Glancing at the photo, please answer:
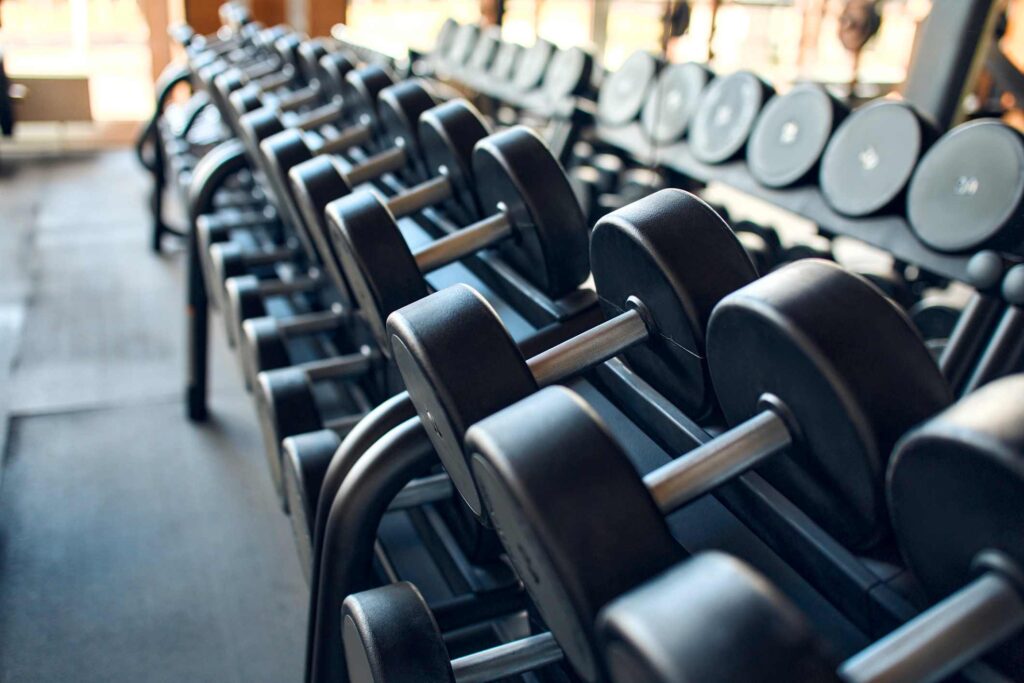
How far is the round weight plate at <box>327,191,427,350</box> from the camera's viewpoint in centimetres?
72

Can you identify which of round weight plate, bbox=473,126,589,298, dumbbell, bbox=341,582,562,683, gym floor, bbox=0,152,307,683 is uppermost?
round weight plate, bbox=473,126,589,298

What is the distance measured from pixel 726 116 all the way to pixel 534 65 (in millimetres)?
979

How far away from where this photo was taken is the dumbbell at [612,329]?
→ 0.52 meters

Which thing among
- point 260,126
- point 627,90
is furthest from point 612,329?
point 627,90

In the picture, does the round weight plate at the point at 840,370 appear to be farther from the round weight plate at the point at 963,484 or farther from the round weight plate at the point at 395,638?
the round weight plate at the point at 395,638

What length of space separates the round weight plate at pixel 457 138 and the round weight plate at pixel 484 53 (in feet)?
7.24

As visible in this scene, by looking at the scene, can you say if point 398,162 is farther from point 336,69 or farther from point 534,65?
point 534,65

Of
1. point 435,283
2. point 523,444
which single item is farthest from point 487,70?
point 523,444

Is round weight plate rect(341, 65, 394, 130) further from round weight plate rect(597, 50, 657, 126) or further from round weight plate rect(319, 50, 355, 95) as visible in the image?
round weight plate rect(597, 50, 657, 126)

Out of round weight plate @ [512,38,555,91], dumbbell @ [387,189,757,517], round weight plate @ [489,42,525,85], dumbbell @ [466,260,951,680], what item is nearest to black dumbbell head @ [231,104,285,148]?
dumbbell @ [387,189,757,517]

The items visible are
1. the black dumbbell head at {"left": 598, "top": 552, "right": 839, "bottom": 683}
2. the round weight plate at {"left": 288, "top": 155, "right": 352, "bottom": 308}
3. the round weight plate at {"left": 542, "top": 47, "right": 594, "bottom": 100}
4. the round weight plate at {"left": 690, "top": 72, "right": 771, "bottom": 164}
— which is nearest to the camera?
the black dumbbell head at {"left": 598, "top": 552, "right": 839, "bottom": 683}

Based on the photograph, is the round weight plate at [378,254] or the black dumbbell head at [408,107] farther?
the black dumbbell head at [408,107]

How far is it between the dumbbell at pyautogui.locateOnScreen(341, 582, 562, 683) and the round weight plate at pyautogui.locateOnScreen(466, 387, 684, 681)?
0.60ft

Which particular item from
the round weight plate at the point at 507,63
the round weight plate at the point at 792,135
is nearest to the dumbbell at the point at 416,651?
the round weight plate at the point at 792,135
